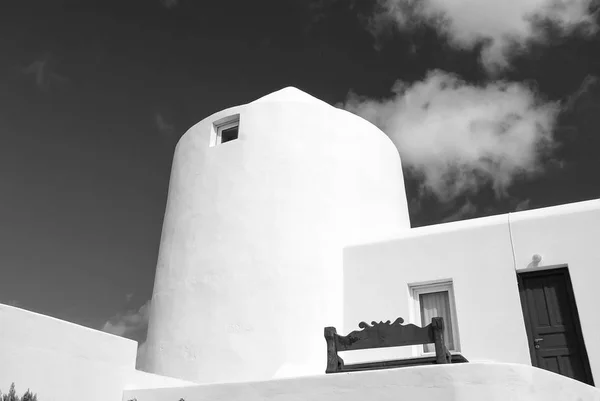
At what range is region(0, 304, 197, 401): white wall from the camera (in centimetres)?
672

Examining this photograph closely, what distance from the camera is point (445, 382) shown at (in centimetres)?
633

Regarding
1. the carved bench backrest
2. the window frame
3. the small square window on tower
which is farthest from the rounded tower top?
the carved bench backrest

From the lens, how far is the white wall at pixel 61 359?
6.72 metres

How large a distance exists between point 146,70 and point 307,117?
7.02 m

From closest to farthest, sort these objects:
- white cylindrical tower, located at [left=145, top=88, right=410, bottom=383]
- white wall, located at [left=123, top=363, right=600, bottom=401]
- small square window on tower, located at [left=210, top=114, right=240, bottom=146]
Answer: white wall, located at [left=123, top=363, right=600, bottom=401] < white cylindrical tower, located at [left=145, top=88, right=410, bottom=383] < small square window on tower, located at [left=210, top=114, right=240, bottom=146]

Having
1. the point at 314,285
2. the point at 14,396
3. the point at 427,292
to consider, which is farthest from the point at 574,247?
the point at 14,396

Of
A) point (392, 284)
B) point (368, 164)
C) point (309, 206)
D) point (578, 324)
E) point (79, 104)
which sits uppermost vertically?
point (79, 104)

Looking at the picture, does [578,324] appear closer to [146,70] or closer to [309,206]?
[309,206]

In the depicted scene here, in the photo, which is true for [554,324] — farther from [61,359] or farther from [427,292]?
[61,359]

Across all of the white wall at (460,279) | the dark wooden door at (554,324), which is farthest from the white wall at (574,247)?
the white wall at (460,279)

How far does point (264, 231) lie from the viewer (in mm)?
11328

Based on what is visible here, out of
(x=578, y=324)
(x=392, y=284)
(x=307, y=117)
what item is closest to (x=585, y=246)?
(x=578, y=324)

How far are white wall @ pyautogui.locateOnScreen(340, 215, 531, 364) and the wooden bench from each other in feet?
6.15

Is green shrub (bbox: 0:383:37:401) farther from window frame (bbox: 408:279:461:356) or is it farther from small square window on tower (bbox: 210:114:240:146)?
small square window on tower (bbox: 210:114:240:146)
